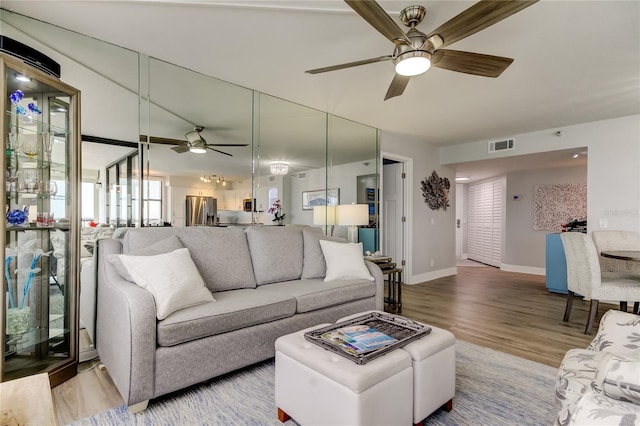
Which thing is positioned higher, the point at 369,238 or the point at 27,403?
the point at 369,238

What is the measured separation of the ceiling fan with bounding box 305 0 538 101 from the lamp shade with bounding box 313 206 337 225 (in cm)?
206

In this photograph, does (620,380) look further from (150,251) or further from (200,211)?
(200,211)

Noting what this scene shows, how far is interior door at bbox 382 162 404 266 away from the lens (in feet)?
17.6

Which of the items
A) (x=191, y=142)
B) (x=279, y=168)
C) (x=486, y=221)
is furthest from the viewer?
(x=486, y=221)

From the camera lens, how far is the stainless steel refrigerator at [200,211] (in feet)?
9.73

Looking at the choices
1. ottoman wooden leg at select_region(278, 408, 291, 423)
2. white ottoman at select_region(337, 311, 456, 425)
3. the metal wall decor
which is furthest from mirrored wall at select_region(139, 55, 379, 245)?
white ottoman at select_region(337, 311, 456, 425)

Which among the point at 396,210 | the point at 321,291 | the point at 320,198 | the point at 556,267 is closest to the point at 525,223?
the point at 556,267

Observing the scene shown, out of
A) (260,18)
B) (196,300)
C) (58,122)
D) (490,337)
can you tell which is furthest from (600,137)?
(58,122)

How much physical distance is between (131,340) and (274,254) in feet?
4.53

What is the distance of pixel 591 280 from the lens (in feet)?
9.95

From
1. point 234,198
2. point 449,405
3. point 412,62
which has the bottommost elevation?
point 449,405

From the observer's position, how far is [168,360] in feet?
5.80

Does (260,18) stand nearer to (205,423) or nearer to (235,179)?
(235,179)

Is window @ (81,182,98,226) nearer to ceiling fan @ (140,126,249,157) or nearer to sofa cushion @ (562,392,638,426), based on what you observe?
ceiling fan @ (140,126,249,157)
